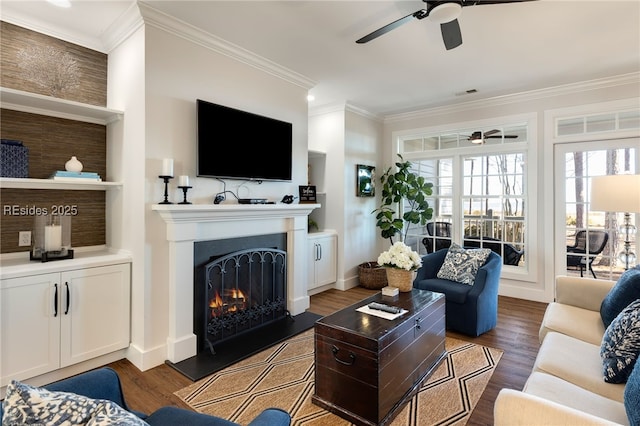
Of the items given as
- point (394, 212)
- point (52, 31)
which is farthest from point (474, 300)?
point (52, 31)

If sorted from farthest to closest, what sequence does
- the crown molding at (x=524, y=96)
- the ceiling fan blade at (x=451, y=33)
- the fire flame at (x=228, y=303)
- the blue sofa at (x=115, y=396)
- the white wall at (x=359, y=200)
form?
the white wall at (x=359, y=200) → the crown molding at (x=524, y=96) → the fire flame at (x=228, y=303) → the ceiling fan blade at (x=451, y=33) → the blue sofa at (x=115, y=396)

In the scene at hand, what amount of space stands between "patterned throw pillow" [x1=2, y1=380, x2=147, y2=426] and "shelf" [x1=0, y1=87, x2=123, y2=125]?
2.41 meters

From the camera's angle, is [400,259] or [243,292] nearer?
[400,259]

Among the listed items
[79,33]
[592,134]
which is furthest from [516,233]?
[79,33]

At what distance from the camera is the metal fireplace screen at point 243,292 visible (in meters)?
2.99

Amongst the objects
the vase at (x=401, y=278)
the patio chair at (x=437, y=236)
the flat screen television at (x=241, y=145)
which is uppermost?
the flat screen television at (x=241, y=145)

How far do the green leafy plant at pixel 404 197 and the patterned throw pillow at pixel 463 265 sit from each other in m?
1.45

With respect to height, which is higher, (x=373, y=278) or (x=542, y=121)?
(x=542, y=121)

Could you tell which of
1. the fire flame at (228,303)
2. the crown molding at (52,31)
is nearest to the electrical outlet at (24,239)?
the fire flame at (228,303)

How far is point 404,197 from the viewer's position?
18.2 feet

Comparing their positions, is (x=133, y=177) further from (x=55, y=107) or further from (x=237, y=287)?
(x=237, y=287)

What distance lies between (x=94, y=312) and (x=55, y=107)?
1.67 m

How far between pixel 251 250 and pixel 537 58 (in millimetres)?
3577

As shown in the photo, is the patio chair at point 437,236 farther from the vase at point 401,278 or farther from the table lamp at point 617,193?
the vase at point 401,278
